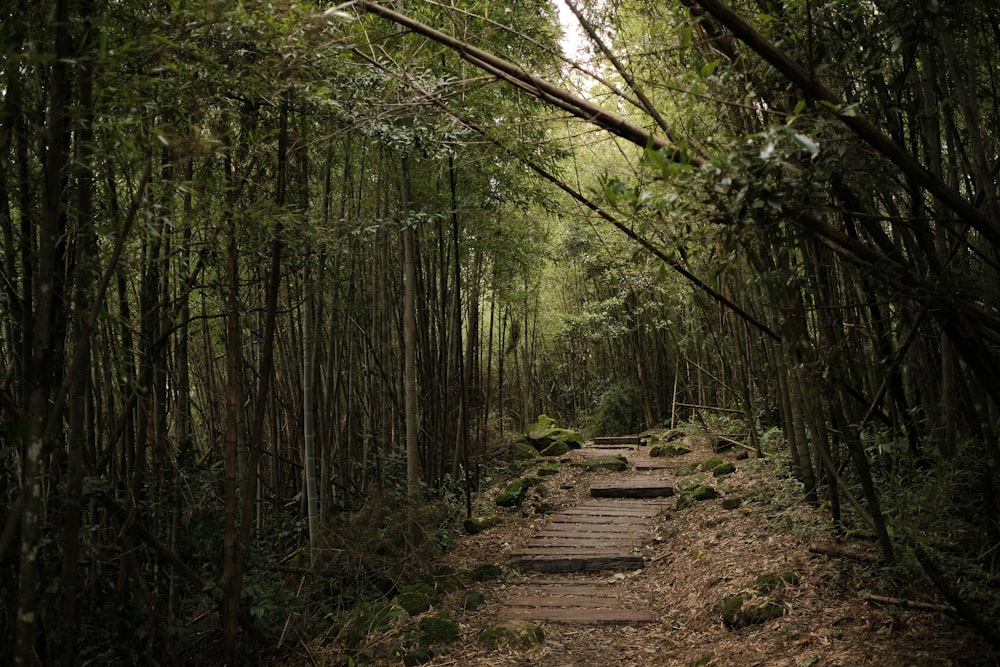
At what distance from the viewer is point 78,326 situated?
1979 millimetres

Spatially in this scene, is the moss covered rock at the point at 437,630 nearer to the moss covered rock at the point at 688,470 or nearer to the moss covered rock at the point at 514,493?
the moss covered rock at the point at 514,493

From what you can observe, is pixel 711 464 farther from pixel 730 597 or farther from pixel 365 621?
pixel 365 621

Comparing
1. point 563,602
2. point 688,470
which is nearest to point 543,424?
point 688,470

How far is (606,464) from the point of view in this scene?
7.91 m

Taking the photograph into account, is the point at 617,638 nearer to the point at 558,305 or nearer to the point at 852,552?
the point at 852,552

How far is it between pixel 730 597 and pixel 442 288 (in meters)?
3.42

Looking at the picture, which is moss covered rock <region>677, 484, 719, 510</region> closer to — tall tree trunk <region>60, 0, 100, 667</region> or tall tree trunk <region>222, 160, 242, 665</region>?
tall tree trunk <region>222, 160, 242, 665</region>

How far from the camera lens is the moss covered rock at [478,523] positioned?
542 cm

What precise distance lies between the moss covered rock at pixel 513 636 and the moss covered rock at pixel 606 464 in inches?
177

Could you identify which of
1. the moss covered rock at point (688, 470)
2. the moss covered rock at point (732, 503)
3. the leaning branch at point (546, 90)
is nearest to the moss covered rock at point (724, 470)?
the moss covered rock at point (688, 470)

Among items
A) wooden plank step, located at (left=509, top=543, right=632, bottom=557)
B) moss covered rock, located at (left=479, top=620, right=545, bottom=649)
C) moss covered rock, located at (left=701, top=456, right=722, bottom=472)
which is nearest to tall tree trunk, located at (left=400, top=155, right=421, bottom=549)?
wooden plank step, located at (left=509, top=543, right=632, bottom=557)

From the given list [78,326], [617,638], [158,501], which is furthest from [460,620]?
[78,326]

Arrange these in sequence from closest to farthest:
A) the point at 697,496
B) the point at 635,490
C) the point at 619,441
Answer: the point at 697,496, the point at 635,490, the point at 619,441

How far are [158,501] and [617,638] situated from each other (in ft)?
7.72
